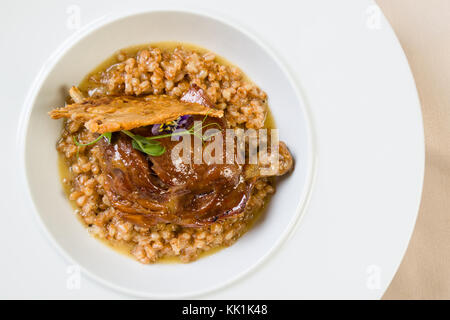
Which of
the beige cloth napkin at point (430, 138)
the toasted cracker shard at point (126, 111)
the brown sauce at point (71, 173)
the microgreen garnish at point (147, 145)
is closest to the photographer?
the toasted cracker shard at point (126, 111)

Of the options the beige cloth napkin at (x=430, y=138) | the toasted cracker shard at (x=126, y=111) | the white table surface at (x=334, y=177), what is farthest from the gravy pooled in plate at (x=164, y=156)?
the beige cloth napkin at (x=430, y=138)

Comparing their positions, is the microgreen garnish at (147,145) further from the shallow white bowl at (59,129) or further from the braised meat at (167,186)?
the shallow white bowl at (59,129)

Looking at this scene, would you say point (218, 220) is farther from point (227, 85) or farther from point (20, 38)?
point (20, 38)

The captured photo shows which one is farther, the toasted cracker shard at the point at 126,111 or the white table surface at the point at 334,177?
the white table surface at the point at 334,177

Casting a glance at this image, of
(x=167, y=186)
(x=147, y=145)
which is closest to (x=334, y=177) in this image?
(x=167, y=186)

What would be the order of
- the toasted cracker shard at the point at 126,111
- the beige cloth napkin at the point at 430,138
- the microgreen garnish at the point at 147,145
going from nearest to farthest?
1. the toasted cracker shard at the point at 126,111
2. the microgreen garnish at the point at 147,145
3. the beige cloth napkin at the point at 430,138

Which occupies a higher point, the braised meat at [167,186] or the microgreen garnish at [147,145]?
the microgreen garnish at [147,145]

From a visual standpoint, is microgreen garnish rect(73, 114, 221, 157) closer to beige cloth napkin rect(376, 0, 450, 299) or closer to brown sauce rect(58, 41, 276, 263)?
brown sauce rect(58, 41, 276, 263)
